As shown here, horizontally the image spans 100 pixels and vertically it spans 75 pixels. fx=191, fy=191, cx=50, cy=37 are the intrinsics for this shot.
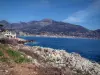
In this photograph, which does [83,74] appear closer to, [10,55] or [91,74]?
[91,74]

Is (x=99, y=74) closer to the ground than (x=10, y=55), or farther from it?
closer to the ground

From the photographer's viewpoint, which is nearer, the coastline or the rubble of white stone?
the coastline

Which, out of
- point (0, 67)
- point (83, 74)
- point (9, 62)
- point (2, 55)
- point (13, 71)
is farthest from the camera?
point (83, 74)

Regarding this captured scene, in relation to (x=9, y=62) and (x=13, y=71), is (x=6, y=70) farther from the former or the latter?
(x=9, y=62)

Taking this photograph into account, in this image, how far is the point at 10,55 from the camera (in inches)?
914

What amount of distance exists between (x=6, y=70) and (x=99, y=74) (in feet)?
51.3

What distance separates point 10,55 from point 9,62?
10.7 ft

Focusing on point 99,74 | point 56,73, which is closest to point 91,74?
point 99,74

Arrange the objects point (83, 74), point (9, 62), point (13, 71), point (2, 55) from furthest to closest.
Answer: point (83, 74)
point (2, 55)
point (9, 62)
point (13, 71)

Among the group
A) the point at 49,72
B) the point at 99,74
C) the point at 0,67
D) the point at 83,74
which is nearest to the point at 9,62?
the point at 0,67

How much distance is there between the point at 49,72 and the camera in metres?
18.2

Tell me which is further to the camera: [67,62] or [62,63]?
[67,62]

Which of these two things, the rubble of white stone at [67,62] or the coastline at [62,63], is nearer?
the coastline at [62,63]

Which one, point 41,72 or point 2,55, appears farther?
point 2,55
